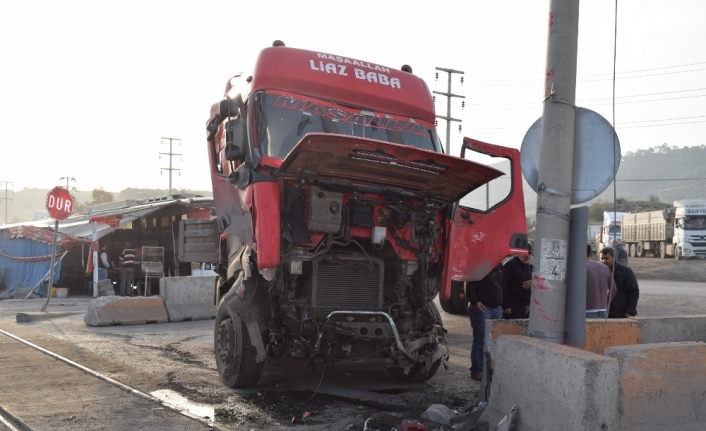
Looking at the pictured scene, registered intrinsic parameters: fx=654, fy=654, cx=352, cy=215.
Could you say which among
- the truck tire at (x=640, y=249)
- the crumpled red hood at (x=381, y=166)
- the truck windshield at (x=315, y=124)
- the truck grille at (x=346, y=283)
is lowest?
the truck grille at (x=346, y=283)

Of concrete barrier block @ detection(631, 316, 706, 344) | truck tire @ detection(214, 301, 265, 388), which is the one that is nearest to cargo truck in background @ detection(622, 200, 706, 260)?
concrete barrier block @ detection(631, 316, 706, 344)

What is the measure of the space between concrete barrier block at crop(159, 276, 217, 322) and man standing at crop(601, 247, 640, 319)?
8.41 meters

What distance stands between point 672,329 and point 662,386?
1.78m

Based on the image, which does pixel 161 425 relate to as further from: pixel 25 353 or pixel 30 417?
pixel 25 353

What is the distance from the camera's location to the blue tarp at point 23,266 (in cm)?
2255

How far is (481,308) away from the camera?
25.2 feet

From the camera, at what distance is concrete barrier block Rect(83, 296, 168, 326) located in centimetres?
1284

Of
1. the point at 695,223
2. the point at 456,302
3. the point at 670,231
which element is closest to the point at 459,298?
the point at 456,302

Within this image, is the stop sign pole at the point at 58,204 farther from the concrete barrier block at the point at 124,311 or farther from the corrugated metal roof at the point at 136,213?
the corrugated metal roof at the point at 136,213

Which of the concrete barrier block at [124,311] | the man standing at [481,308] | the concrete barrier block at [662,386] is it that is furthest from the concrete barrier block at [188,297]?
the concrete barrier block at [662,386]

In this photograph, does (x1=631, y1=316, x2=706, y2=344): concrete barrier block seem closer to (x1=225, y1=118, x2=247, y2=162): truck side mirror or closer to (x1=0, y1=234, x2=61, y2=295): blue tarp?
(x1=225, y1=118, x2=247, y2=162): truck side mirror

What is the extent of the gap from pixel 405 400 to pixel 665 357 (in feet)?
9.66

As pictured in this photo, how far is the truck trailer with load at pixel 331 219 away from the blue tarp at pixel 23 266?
17.5 m

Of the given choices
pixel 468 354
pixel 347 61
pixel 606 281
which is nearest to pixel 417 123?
pixel 347 61
